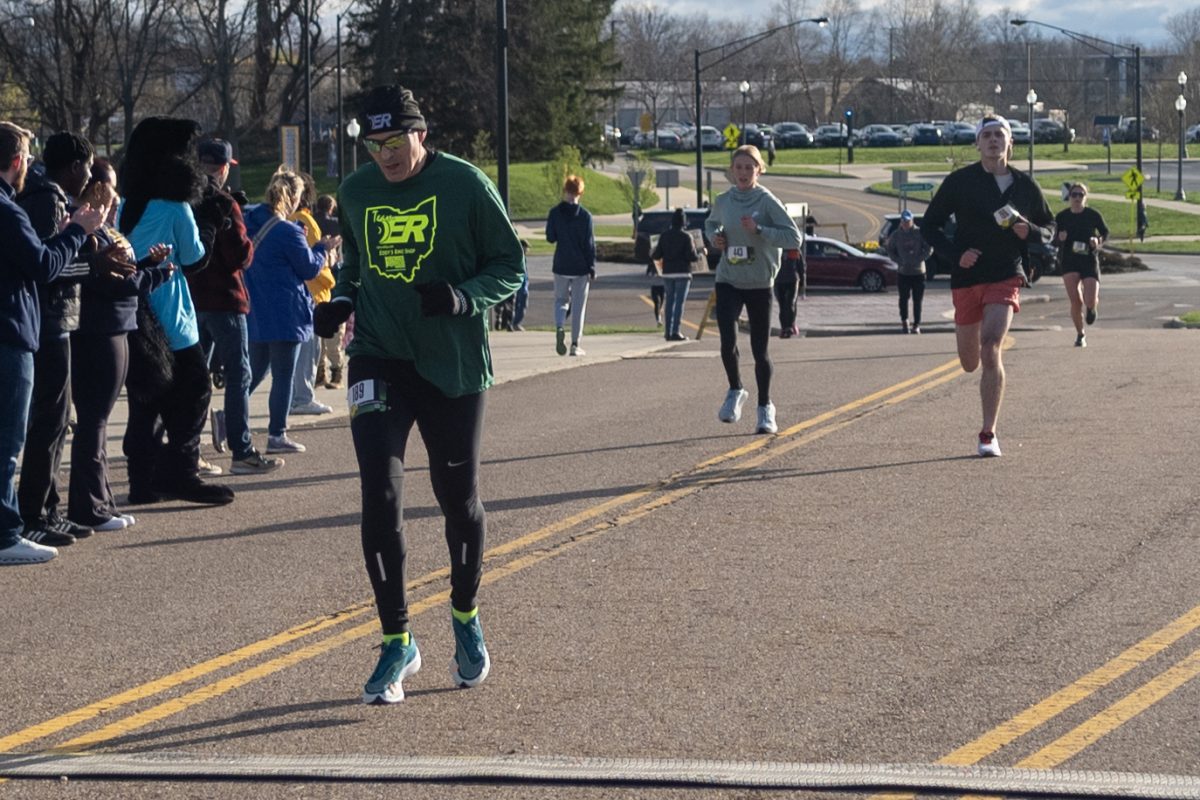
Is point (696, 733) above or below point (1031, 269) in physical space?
below

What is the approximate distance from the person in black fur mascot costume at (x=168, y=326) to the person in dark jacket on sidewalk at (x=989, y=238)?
14.2 feet

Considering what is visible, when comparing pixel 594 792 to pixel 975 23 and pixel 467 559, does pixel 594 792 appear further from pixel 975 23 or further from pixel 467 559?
pixel 975 23

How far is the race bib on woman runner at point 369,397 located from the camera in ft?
18.6

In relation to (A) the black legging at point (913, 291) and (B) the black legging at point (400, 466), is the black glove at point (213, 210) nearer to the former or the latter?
(B) the black legging at point (400, 466)

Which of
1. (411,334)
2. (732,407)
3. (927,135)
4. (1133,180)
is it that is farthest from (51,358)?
(927,135)

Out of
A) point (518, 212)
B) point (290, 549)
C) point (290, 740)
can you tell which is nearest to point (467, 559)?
point (290, 740)

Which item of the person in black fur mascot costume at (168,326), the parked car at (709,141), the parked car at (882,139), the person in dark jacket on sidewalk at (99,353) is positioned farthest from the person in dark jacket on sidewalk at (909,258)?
the parked car at (882,139)

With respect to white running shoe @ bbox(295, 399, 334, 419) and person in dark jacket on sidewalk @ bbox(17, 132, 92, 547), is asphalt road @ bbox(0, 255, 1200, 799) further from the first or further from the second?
white running shoe @ bbox(295, 399, 334, 419)

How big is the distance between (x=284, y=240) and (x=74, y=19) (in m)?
36.0

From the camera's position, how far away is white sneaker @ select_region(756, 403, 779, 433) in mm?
11844

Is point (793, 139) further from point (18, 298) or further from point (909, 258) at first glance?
point (18, 298)

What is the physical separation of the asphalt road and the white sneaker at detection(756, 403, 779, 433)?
108 mm

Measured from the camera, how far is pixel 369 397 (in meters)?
5.68

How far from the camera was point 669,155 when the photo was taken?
108500 millimetres
